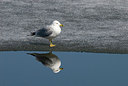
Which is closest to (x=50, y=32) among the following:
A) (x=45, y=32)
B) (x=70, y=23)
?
(x=45, y=32)

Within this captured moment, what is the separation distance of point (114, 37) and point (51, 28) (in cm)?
197

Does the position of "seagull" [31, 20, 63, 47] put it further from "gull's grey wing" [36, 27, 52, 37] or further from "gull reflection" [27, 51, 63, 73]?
"gull reflection" [27, 51, 63, 73]

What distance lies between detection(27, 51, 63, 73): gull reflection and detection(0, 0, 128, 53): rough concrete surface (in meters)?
0.53

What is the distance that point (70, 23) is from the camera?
12812 millimetres

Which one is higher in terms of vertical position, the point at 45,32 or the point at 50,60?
the point at 45,32

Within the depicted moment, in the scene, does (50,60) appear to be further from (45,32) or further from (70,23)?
(70,23)

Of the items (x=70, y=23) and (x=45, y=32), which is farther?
(x=70, y=23)

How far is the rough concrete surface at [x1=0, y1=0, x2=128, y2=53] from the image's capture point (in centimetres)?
1023

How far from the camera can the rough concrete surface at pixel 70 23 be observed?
10.2 metres

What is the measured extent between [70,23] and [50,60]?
4.02m

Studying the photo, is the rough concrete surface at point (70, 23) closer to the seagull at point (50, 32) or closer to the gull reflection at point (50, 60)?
the seagull at point (50, 32)

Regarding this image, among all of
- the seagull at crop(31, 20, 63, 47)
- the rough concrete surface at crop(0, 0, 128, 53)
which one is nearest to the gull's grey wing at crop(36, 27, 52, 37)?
the seagull at crop(31, 20, 63, 47)

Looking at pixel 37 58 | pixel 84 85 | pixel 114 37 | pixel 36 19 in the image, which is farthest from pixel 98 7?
pixel 84 85

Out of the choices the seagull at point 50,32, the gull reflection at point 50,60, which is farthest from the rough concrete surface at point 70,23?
the gull reflection at point 50,60
